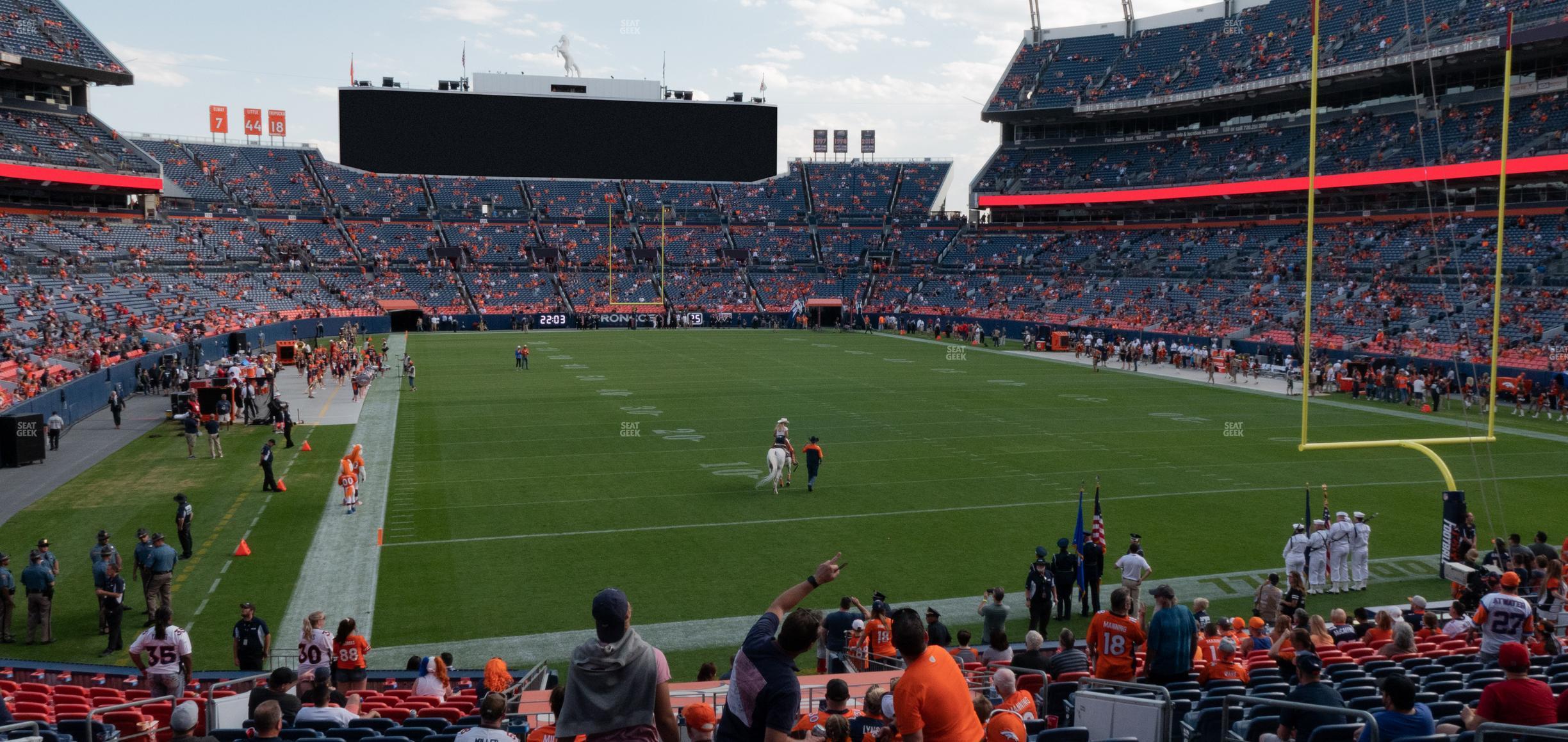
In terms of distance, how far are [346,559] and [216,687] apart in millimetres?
6870

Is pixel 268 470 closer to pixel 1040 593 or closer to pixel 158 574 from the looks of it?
pixel 158 574

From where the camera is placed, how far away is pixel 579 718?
14.0ft

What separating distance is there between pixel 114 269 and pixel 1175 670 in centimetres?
5796

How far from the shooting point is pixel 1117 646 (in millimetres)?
8609

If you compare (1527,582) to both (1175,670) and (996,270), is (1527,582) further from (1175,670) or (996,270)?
(996,270)

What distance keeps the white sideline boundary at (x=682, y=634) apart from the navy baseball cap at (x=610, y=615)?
717 centimetres

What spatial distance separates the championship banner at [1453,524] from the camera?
52.1 feet

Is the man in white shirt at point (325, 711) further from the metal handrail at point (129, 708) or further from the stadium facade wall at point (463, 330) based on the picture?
the stadium facade wall at point (463, 330)

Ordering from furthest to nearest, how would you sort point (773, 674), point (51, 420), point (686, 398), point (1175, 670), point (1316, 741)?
point (686, 398)
point (51, 420)
point (1175, 670)
point (1316, 741)
point (773, 674)

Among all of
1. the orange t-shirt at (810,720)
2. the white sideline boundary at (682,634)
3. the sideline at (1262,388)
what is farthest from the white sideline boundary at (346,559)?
the sideline at (1262,388)

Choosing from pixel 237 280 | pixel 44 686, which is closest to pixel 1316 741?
pixel 44 686

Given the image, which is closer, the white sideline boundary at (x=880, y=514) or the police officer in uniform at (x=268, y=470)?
the white sideline boundary at (x=880, y=514)

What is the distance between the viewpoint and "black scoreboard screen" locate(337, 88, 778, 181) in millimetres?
78188

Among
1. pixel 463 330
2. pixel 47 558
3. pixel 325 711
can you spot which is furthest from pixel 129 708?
pixel 463 330
